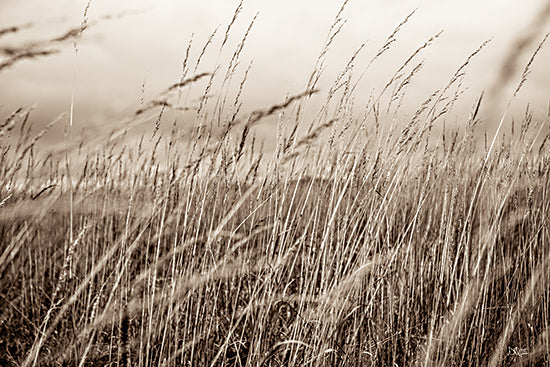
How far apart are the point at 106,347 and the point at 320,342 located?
0.95 metres

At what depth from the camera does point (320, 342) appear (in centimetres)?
158

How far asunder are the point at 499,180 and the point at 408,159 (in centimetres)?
56

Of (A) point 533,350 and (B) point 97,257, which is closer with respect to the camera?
(A) point 533,350

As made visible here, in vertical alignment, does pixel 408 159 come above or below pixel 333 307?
above

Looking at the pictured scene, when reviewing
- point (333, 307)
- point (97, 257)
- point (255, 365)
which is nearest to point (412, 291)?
point (333, 307)

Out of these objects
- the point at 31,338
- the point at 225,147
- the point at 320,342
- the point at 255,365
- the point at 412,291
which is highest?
the point at 225,147

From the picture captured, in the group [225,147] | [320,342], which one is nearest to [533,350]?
[320,342]

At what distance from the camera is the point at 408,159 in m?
2.00

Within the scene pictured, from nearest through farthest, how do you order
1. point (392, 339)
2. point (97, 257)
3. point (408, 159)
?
point (392, 339), point (408, 159), point (97, 257)

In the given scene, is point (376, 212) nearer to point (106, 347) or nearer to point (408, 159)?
point (408, 159)

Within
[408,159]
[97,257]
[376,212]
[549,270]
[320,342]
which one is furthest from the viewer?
[97,257]

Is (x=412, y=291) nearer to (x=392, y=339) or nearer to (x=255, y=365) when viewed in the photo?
(x=392, y=339)

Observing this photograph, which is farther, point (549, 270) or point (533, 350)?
point (549, 270)

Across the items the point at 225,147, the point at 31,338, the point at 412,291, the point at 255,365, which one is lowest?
the point at 31,338
